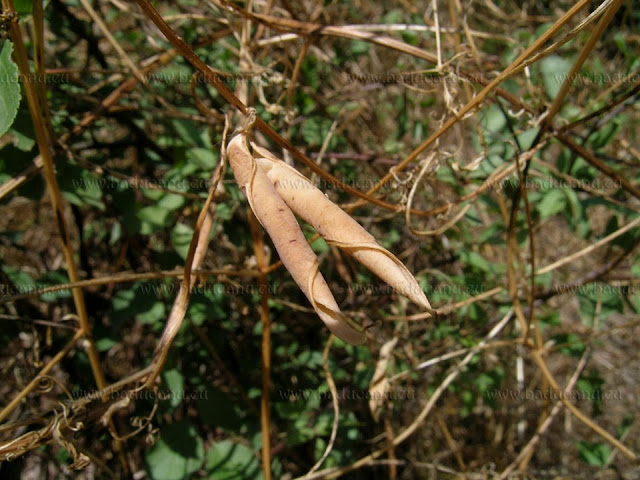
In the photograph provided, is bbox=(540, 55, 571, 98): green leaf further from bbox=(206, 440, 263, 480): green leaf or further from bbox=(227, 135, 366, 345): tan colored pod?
bbox=(206, 440, 263, 480): green leaf

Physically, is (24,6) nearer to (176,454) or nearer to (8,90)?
(8,90)

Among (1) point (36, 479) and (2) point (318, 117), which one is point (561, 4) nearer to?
(2) point (318, 117)

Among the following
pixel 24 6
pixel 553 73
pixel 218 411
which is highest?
pixel 553 73

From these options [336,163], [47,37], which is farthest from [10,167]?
[336,163]

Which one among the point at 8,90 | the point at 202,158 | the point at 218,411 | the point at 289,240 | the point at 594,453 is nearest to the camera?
the point at 289,240

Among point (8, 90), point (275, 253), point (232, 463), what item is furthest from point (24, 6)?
point (232, 463)

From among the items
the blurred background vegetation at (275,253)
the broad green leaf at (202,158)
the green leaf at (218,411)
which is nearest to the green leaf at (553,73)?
the blurred background vegetation at (275,253)

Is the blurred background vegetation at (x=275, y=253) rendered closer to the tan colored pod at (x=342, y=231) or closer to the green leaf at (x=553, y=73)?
the green leaf at (x=553, y=73)

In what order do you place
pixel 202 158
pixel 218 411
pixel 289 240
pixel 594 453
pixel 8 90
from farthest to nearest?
pixel 594 453, pixel 218 411, pixel 202 158, pixel 8 90, pixel 289 240
